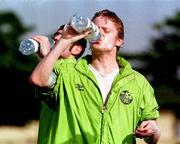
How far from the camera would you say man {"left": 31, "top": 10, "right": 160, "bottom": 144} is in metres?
6.08

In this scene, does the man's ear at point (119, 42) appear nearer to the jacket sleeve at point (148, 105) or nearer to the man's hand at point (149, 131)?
the jacket sleeve at point (148, 105)

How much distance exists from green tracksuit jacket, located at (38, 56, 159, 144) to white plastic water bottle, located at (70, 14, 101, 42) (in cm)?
34

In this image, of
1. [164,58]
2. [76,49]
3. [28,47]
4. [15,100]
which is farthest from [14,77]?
[28,47]

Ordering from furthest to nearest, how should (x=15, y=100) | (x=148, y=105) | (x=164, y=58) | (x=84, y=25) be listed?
(x=164, y=58), (x=15, y=100), (x=148, y=105), (x=84, y=25)

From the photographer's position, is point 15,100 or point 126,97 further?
point 15,100

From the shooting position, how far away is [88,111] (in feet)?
20.0

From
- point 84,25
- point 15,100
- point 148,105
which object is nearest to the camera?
point 84,25

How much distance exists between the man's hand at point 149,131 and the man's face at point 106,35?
57cm

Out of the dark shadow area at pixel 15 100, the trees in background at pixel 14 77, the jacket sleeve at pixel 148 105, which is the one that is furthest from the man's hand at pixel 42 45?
the dark shadow area at pixel 15 100

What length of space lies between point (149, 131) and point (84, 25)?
0.85m

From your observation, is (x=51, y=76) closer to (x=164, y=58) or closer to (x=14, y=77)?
(x=14, y=77)

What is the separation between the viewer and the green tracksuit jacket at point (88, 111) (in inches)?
239

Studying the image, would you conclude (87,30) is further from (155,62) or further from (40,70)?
(155,62)

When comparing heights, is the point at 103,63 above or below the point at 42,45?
below
